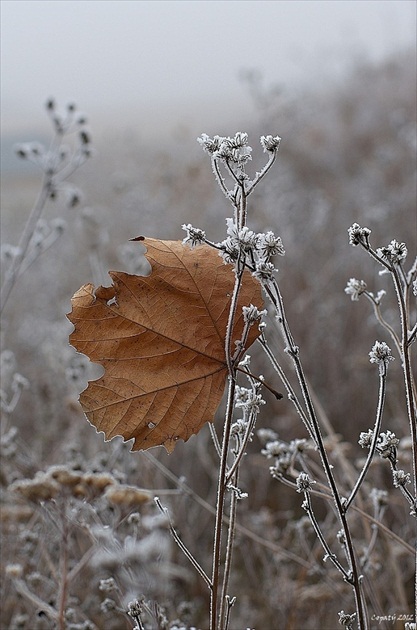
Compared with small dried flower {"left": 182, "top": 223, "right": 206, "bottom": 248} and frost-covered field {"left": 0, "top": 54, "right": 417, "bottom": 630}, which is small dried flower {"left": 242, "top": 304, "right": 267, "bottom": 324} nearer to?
small dried flower {"left": 182, "top": 223, "right": 206, "bottom": 248}

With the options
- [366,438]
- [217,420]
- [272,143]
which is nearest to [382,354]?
[366,438]

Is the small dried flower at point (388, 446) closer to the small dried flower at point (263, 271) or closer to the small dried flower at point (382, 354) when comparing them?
the small dried flower at point (382, 354)

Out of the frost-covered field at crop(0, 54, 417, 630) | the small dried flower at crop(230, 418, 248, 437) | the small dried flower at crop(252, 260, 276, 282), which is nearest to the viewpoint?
the small dried flower at crop(252, 260, 276, 282)

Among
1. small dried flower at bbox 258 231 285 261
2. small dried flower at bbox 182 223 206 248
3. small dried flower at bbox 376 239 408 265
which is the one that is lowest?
small dried flower at bbox 182 223 206 248

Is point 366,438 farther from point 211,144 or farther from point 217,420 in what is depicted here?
point 217,420

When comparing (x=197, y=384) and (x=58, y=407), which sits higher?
(x=58, y=407)

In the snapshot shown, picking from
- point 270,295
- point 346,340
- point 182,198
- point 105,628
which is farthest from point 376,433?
point 182,198

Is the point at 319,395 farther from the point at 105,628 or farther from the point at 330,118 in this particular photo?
the point at 330,118

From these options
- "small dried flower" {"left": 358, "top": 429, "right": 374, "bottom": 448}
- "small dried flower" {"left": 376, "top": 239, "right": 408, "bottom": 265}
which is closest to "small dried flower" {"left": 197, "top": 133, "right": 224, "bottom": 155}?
"small dried flower" {"left": 376, "top": 239, "right": 408, "bottom": 265}
